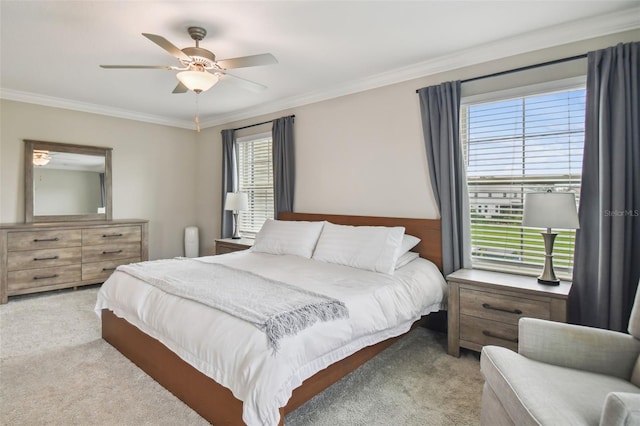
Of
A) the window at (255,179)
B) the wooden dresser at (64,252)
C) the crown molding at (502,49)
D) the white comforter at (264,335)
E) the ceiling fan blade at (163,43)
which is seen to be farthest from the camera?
the window at (255,179)

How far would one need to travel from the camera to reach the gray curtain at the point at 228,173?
539 cm

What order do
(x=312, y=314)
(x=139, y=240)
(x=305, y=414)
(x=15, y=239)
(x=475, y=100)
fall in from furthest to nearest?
1. (x=139, y=240)
2. (x=15, y=239)
3. (x=475, y=100)
4. (x=305, y=414)
5. (x=312, y=314)

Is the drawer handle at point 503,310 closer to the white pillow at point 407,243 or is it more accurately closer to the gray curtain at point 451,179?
the gray curtain at point 451,179

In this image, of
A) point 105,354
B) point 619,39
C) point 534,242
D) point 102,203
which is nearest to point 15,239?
point 102,203

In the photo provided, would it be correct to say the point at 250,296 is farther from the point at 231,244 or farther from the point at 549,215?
Answer: the point at 231,244

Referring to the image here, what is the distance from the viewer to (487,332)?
2611 mm

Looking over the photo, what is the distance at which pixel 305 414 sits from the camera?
1999 millimetres

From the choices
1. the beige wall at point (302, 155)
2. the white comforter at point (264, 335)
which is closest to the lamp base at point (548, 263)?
the white comforter at point (264, 335)

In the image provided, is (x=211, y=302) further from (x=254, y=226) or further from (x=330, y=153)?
(x=254, y=226)

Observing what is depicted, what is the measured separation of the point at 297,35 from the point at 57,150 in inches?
154

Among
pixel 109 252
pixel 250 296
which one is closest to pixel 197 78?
pixel 250 296

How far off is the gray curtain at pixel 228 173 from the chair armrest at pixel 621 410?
16.2ft

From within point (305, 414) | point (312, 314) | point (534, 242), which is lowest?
point (305, 414)

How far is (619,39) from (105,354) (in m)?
4.55
